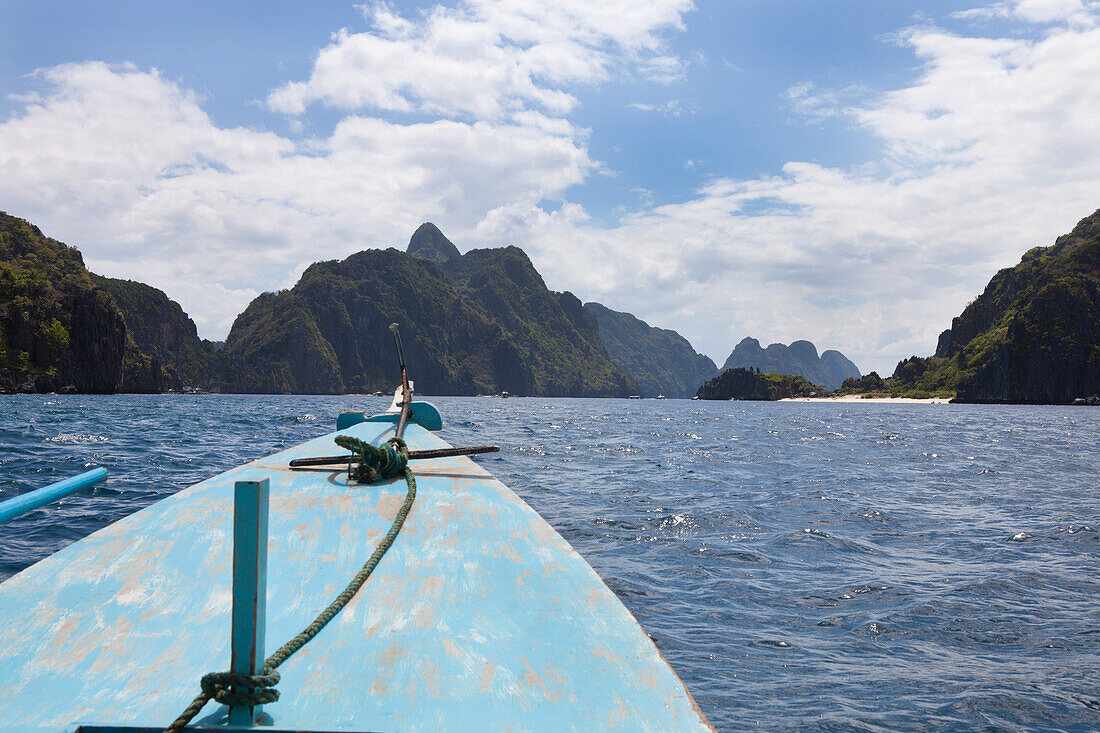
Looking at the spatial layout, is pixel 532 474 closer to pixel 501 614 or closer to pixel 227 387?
pixel 501 614

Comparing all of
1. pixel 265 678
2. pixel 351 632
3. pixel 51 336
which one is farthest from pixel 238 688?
pixel 51 336

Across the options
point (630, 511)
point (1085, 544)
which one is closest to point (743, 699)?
point (630, 511)

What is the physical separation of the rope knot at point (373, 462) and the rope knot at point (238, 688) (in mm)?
2875

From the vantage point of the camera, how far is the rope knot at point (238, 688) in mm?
1697

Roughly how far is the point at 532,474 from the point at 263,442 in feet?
34.2

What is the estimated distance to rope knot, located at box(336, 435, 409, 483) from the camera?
4582 mm

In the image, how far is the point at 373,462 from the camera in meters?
4.61

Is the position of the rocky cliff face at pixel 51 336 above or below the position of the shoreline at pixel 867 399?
above

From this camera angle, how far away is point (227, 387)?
571ft

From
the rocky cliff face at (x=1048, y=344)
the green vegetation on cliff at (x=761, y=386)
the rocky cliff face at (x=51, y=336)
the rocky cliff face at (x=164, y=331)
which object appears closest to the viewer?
the rocky cliff face at (x=51, y=336)

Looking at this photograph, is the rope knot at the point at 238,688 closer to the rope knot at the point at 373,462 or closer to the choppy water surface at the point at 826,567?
the rope knot at the point at 373,462

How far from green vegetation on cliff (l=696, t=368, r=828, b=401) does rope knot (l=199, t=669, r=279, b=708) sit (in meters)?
170

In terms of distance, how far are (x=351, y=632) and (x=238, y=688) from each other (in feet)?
2.12

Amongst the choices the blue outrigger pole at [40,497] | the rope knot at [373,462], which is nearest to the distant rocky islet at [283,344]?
the rope knot at [373,462]
